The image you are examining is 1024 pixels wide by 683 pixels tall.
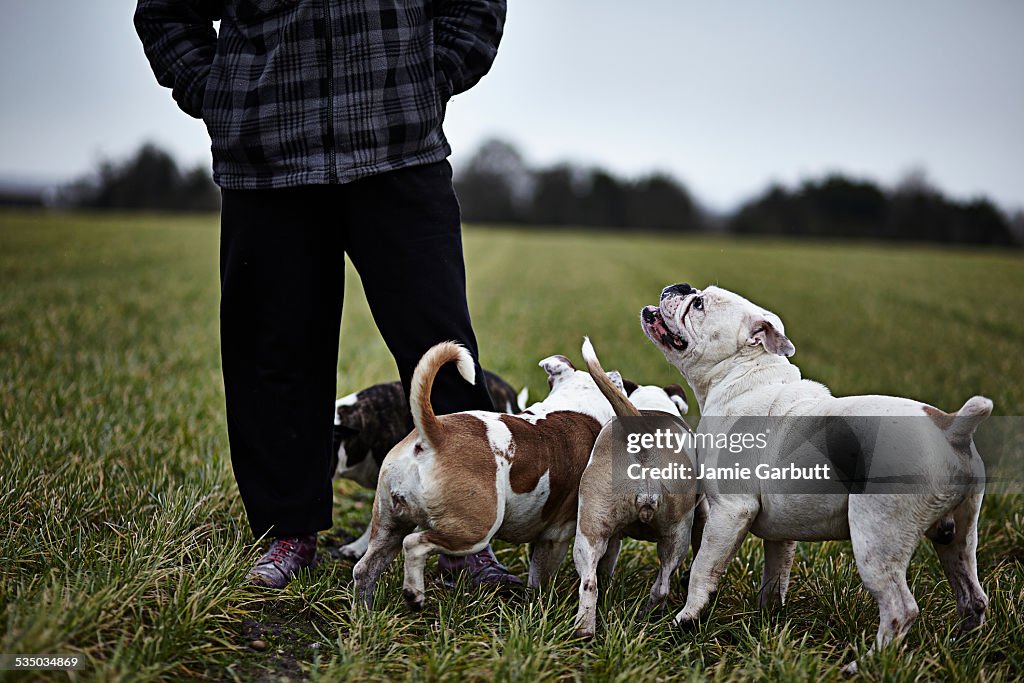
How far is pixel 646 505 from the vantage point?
315 cm

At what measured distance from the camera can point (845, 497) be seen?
9.75 feet

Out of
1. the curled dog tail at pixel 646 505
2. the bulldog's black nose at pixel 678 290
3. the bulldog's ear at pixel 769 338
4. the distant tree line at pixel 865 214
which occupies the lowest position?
the curled dog tail at pixel 646 505

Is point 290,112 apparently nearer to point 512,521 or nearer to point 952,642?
point 512,521

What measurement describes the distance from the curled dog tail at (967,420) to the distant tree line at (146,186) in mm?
61070

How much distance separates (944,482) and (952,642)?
70 centimetres

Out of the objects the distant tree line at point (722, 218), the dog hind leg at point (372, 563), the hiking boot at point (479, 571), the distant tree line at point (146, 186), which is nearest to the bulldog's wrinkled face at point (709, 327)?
the hiking boot at point (479, 571)

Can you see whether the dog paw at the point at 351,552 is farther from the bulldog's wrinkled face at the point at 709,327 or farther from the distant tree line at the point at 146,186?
the distant tree line at the point at 146,186

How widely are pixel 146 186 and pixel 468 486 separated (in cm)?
6538

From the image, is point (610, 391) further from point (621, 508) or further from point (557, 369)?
point (557, 369)

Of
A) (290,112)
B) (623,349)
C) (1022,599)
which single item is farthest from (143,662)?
(623,349)

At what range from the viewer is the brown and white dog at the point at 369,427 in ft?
14.0

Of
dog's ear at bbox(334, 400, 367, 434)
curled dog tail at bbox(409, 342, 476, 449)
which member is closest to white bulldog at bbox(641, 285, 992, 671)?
curled dog tail at bbox(409, 342, 476, 449)

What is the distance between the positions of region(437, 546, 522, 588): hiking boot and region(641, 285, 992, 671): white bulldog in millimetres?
767

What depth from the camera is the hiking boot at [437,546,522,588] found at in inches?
140
